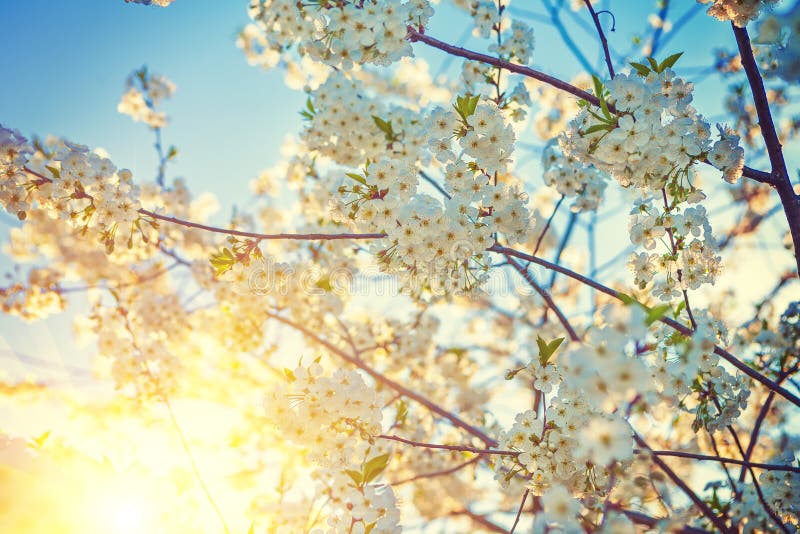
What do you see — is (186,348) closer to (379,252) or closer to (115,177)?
(115,177)

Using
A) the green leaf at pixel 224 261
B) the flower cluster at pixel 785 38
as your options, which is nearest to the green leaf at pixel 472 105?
the green leaf at pixel 224 261

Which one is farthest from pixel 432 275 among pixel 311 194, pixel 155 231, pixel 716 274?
pixel 311 194

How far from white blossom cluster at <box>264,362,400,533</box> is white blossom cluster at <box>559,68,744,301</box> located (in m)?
1.78

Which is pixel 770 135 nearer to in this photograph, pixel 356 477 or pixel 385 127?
pixel 385 127

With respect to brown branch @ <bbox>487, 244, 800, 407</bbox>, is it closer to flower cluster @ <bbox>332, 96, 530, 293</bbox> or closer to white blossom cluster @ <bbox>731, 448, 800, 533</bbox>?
flower cluster @ <bbox>332, 96, 530, 293</bbox>

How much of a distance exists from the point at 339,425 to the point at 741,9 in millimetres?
3018

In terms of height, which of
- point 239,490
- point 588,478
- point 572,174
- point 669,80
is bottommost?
point 588,478

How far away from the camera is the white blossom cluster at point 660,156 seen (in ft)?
7.72

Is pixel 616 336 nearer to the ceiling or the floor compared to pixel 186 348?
nearer to the floor

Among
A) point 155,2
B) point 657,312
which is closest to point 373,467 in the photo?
point 657,312

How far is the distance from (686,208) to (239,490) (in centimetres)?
768

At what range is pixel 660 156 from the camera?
2.40m

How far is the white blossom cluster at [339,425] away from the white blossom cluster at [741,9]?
2.73 meters

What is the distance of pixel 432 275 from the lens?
9.35ft
